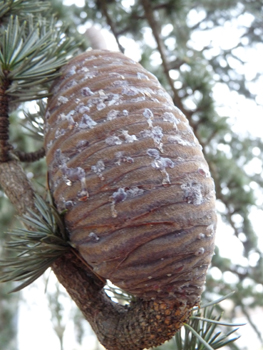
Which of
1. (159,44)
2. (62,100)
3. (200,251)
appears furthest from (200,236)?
(159,44)

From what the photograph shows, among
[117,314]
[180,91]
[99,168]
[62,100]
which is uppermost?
[180,91]

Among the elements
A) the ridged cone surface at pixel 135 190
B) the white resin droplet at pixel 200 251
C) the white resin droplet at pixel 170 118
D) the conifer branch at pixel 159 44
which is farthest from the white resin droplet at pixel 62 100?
the conifer branch at pixel 159 44

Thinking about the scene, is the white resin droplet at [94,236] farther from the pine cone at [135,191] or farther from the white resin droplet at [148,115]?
the white resin droplet at [148,115]

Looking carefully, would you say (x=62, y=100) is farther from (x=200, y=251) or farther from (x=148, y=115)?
(x=200, y=251)

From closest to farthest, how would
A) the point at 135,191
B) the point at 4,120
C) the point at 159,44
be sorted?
the point at 135,191, the point at 4,120, the point at 159,44

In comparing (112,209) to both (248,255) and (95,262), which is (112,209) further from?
(248,255)

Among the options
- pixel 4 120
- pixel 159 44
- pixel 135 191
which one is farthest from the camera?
pixel 159 44

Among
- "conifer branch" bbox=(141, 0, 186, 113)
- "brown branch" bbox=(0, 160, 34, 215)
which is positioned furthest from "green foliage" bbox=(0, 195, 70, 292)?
"conifer branch" bbox=(141, 0, 186, 113)

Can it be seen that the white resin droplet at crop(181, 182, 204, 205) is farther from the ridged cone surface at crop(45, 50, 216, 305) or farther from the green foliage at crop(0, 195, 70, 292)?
the green foliage at crop(0, 195, 70, 292)
